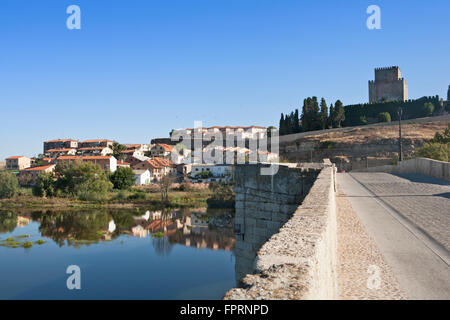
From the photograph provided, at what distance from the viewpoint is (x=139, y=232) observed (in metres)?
A: 33.2

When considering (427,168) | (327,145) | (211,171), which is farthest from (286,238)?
(211,171)

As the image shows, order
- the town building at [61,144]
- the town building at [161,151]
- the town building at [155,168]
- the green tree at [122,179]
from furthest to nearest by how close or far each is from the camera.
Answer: the town building at [61,144]
the town building at [161,151]
the town building at [155,168]
the green tree at [122,179]

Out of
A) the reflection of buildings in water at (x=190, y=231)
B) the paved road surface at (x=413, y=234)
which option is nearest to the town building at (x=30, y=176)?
the reflection of buildings in water at (x=190, y=231)

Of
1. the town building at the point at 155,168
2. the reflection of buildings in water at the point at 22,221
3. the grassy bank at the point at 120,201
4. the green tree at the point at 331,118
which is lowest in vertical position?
the reflection of buildings in water at the point at 22,221

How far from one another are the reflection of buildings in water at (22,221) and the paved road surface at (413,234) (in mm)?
34144

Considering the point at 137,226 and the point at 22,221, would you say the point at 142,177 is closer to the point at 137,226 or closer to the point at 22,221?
the point at 22,221

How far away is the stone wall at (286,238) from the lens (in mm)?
2365

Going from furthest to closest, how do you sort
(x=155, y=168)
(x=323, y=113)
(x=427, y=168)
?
1. (x=323, y=113)
2. (x=155, y=168)
3. (x=427, y=168)

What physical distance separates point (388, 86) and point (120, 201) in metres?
65.1

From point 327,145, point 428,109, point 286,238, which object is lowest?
point 286,238

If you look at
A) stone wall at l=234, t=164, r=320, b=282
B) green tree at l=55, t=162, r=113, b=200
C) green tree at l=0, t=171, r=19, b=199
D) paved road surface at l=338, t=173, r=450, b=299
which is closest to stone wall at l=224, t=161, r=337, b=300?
stone wall at l=234, t=164, r=320, b=282

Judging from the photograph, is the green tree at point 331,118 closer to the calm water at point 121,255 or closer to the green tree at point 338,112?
the green tree at point 338,112
